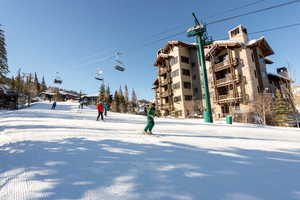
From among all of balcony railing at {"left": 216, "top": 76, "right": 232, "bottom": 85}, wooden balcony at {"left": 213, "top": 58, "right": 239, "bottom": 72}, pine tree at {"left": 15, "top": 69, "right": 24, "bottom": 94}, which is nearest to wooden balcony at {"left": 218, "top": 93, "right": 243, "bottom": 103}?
balcony railing at {"left": 216, "top": 76, "right": 232, "bottom": 85}

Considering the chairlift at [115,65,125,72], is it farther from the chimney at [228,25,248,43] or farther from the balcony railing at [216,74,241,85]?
the chimney at [228,25,248,43]

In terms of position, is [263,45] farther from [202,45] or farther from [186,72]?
[202,45]

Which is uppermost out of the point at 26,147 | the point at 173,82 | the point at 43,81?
the point at 43,81

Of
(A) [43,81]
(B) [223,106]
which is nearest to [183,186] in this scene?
(B) [223,106]

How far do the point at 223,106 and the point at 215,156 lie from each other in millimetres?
26628

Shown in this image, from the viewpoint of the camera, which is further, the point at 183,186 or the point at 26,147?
the point at 26,147

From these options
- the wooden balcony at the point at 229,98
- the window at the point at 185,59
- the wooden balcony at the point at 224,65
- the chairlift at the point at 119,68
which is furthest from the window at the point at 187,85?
the chairlift at the point at 119,68

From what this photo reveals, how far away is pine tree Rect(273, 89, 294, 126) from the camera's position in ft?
64.8

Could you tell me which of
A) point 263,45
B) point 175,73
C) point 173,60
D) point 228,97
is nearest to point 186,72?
point 175,73

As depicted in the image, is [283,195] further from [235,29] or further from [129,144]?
[235,29]

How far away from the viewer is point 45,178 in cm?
271

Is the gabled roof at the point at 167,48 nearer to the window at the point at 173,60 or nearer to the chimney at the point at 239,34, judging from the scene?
the window at the point at 173,60

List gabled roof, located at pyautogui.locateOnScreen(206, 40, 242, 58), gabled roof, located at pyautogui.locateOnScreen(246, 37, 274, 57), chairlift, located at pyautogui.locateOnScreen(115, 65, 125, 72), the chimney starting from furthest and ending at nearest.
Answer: the chimney → gabled roof, located at pyautogui.locateOnScreen(206, 40, 242, 58) → gabled roof, located at pyautogui.locateOnScreen(246, 37, 274, 57) → chairlift, located at pyautogui.locateOnScreen(115, 65, 125, 72)

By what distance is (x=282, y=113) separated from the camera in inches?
799
